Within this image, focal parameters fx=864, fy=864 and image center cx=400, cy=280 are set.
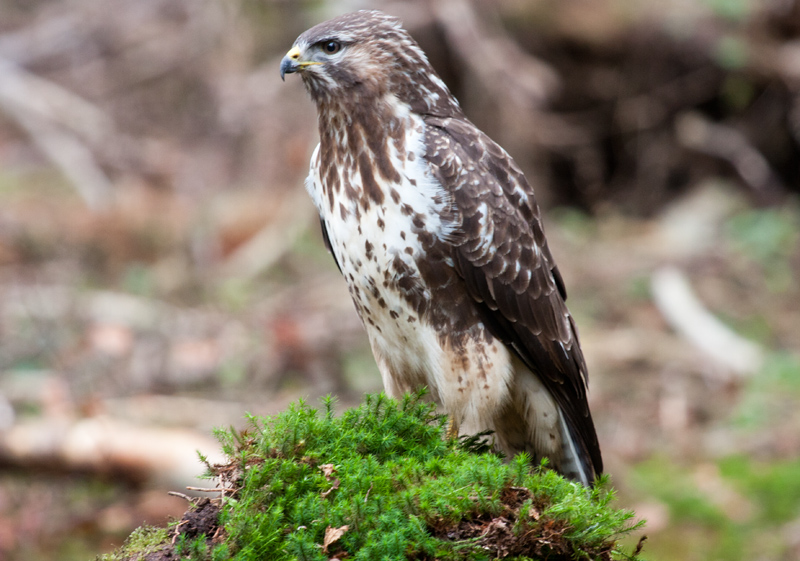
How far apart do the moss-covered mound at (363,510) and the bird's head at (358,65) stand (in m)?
1.51

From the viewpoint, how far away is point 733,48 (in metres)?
10.5

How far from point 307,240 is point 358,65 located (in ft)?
20.6

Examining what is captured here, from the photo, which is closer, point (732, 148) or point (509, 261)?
point (509, 261)

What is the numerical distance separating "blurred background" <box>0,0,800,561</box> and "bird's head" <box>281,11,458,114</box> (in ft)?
9.26

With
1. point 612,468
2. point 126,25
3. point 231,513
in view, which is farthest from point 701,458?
point 126,25

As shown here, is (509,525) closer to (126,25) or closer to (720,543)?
(720,543)

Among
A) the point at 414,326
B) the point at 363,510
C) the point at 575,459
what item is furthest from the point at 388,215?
the point at 575,459

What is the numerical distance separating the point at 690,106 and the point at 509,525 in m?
9.67

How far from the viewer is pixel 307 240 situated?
1001 centimetres

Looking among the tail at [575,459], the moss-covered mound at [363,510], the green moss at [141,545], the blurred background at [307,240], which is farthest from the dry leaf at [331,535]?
the blurred background at [307,240]

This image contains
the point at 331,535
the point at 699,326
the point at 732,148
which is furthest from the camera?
the point at 732,148

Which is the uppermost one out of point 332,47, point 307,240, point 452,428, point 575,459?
point 307,240

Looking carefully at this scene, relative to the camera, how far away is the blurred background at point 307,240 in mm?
6211

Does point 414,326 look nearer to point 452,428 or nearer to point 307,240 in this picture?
point 452,428
